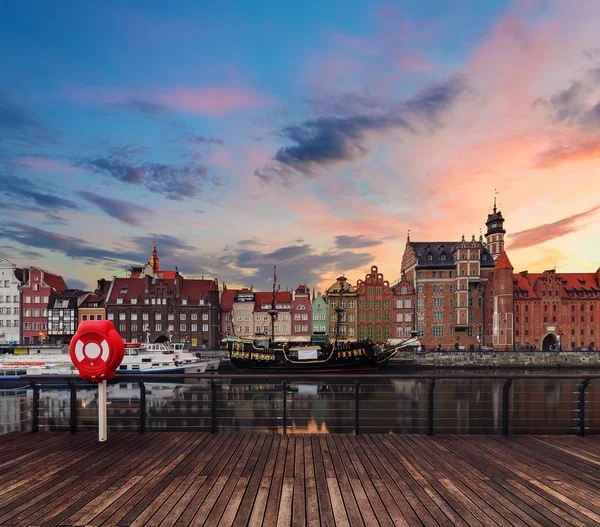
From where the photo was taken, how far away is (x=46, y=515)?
3.50m

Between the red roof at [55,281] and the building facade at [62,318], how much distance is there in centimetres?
401

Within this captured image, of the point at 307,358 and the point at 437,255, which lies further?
the point at 437,255

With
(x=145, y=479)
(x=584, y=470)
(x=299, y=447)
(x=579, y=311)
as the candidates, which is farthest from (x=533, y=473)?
(x=579, y=311)

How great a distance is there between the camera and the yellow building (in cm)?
5381

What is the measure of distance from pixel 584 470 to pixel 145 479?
18.2 ft

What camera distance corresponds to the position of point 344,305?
5453 cm

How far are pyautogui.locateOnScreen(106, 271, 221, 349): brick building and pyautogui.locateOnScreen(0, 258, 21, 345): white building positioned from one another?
48.3 ft

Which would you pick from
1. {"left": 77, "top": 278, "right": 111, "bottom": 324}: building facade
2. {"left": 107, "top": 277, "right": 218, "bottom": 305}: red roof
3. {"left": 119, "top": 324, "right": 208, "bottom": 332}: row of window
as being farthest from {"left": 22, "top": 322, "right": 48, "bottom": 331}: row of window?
{"left": 119, "top": 324, "right": 208, "bottom": 332}: row of window

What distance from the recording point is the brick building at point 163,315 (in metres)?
54.0

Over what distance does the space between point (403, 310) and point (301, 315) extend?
50.9 ft

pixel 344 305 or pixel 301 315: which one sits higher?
pixel 344 305

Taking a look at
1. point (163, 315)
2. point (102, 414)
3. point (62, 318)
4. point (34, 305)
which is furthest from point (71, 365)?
point (102, 414)

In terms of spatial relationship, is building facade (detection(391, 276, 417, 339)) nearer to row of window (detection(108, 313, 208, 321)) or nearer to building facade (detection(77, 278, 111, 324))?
row of window (detection(108, 313, 208, 321))

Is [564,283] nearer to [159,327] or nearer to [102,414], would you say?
[159,327]
